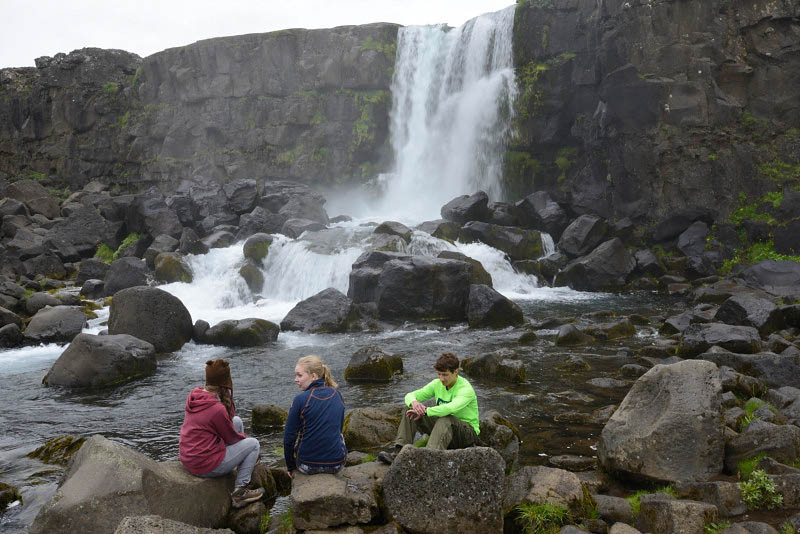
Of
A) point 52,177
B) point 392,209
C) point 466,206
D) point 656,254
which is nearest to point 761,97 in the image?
point 656,254

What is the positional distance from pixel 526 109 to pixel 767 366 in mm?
27713

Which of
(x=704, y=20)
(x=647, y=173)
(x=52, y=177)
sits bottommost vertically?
(x=52, y=177)

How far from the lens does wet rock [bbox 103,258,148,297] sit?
25.4m

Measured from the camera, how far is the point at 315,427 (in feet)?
21.7

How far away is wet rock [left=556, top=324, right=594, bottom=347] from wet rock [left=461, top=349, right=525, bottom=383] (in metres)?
3.09

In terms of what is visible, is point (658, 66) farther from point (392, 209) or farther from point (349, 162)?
point (349, 162)

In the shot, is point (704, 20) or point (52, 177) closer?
point (704, 20)

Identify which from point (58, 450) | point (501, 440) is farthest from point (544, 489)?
point (58, 450)

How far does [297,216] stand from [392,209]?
36.6 feet

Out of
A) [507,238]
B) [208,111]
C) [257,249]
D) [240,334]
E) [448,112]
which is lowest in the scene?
[240,334]

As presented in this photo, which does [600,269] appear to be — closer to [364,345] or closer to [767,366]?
[364,345]

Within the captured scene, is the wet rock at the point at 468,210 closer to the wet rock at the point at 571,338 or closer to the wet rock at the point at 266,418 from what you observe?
the wet rock at the point at 571,338

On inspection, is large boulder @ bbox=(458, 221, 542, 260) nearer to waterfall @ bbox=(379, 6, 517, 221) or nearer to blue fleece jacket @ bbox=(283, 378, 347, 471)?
waterfall @ bbox=(379, 6, 517, 221)

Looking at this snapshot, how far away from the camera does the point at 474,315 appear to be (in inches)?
773
